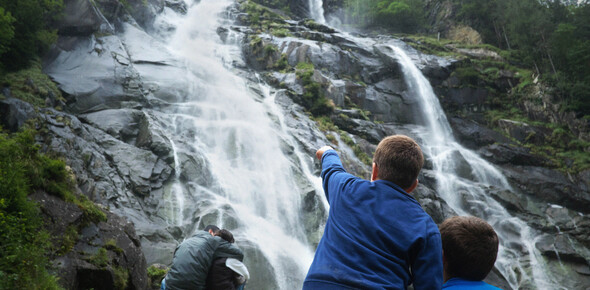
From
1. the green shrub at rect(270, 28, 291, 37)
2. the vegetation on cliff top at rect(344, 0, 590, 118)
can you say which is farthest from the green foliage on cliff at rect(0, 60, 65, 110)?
the vegetation on cliff top at rect(344, 0, 590, 118)

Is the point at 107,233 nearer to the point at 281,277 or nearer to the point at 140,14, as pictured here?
the point at 281,277

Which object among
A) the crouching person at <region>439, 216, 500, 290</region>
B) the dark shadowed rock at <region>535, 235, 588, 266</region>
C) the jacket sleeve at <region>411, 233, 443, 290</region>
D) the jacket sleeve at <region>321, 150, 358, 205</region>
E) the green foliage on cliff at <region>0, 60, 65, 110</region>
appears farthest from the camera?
the dark shadowed rock at <region>535, 235, 588, 266</region>

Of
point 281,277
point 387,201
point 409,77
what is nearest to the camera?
point 387,201

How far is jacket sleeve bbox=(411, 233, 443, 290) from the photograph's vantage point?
1882mm

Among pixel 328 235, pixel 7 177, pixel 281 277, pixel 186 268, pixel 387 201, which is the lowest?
pixel 281 277

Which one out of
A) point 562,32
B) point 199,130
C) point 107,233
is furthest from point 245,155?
point 562,32

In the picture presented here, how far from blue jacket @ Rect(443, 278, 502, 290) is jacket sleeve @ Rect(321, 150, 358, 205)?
0.90 m

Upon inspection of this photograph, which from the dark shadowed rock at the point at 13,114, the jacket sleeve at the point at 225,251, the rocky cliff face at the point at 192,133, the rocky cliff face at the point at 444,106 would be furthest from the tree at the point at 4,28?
the rocky cliff face at the point at 444,106

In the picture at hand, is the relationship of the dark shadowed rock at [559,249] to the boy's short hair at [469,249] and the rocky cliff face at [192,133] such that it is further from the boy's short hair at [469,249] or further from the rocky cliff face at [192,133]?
the boy's short hair at [469,249]

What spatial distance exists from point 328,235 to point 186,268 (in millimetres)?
2707

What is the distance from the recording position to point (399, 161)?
227 centimetres

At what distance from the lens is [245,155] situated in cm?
1487

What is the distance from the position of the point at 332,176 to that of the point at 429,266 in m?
0.93

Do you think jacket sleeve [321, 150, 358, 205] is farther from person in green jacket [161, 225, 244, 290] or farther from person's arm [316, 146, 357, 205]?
person in green jacket [161, 225, 244, 290]
